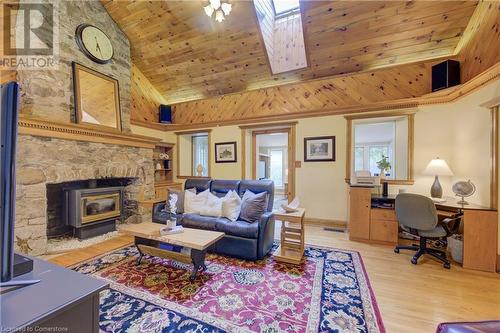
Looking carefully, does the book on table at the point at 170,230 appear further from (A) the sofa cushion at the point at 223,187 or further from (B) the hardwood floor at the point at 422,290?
(B) the hardwood floor at the point at 422,290

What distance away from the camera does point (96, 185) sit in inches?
157

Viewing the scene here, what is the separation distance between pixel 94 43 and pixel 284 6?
3693mm

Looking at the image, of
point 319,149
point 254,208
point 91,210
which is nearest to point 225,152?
point 319,149

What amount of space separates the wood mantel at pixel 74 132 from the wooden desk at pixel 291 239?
3.37 metres

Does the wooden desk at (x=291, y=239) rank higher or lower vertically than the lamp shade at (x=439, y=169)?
lower

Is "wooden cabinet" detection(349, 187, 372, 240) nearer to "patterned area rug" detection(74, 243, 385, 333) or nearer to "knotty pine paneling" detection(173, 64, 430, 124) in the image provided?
"patterned area rug" detection(74, 243, 385, 333)

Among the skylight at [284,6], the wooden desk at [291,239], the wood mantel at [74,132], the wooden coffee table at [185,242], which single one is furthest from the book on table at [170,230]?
the skylight at [284,6]

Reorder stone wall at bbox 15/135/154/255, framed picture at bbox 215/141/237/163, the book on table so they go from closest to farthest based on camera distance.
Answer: the book on table → stone wall at bbox 15/135/154/255 → framed picture at bbox 215/141/237/163

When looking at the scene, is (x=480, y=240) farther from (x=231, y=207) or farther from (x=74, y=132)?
(x=74, y=132)

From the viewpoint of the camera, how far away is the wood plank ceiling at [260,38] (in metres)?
3.28

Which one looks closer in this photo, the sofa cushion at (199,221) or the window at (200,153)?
the sofa cushion at (199,221)

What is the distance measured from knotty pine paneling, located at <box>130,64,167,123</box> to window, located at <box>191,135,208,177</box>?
120cm

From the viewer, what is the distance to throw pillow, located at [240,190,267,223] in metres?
2.92

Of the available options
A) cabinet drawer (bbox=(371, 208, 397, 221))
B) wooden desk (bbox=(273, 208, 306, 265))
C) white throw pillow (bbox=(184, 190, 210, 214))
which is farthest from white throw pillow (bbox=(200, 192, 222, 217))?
cabinet drawer (bbox=(371, 208, 397, 221))
